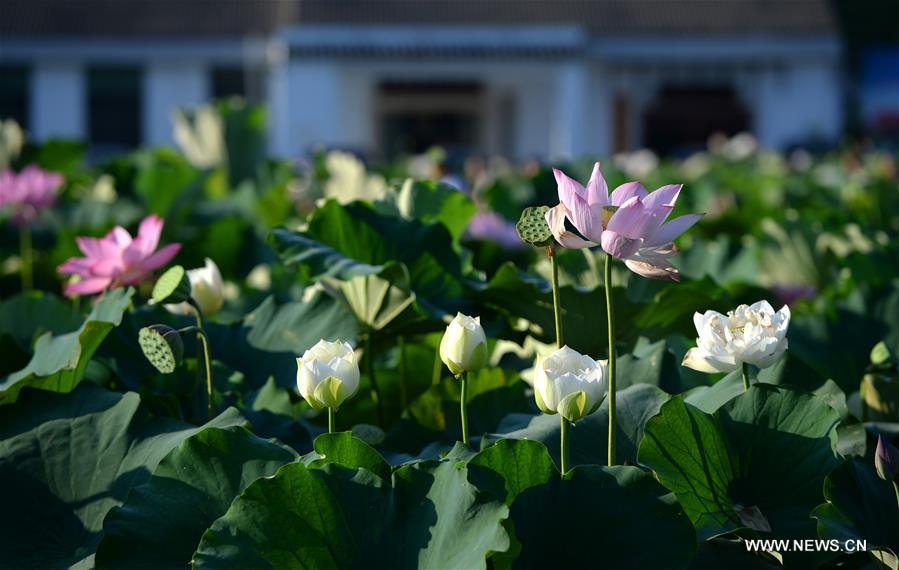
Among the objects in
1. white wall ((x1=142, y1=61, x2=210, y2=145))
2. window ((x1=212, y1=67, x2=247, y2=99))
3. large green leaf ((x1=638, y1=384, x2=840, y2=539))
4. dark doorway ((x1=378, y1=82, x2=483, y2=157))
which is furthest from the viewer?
dark doorway ((x1=378, y1=82, x2=483, y2=157))

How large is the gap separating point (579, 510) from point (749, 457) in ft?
0.56

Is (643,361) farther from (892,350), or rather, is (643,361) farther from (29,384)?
(29,384)

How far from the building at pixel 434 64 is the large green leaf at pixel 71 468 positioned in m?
17.3

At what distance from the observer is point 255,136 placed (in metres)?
3.58

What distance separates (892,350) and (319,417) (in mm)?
661

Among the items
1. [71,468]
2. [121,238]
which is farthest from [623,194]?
[121,238]

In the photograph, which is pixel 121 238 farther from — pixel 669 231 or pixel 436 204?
pixel 669 231

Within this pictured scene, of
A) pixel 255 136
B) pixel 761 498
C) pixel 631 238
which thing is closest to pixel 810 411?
pixel 761 498

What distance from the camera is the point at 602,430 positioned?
1018 millimetres

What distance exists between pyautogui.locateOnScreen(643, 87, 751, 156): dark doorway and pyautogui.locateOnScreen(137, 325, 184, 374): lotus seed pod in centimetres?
2015

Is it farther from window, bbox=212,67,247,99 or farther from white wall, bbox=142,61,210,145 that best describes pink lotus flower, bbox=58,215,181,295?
window, bbox=212,67,247,99

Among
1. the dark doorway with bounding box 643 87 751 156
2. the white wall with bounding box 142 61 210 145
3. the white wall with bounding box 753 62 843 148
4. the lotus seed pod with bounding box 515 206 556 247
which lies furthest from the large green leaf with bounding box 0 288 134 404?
the dark doorway with bounding box 643 87 751 156

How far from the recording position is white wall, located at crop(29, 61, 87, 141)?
20.1 m

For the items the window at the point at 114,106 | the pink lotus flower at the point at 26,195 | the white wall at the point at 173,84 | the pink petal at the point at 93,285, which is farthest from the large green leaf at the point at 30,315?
the window at the point at 114,106
